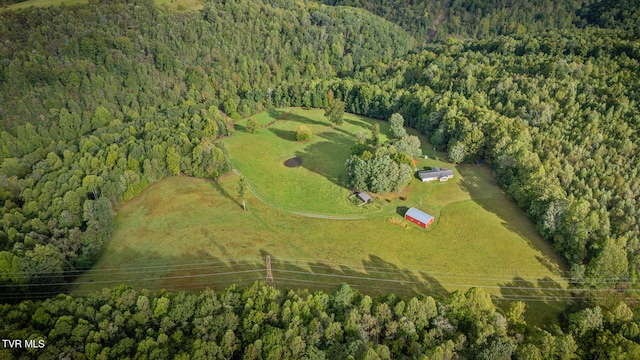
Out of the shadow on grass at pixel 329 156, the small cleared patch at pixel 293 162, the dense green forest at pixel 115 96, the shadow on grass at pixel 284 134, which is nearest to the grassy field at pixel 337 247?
the dense green forest at pixel 115 96

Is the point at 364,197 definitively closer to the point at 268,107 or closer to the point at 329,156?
the point at 329,156

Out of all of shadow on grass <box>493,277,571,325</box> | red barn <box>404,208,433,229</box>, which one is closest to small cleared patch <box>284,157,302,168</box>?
red barn <box>404,208,433,229</box>

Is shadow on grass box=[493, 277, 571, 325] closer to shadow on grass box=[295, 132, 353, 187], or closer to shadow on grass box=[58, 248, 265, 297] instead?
shadow on grass box=[295, 132, 353, 187]

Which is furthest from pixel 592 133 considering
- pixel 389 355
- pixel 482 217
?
pixel 389 355

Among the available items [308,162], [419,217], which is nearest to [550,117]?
[419,217]

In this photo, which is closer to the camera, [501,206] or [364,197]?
[501,206]

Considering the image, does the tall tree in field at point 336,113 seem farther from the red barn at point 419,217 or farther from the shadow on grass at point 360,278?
the shadow on grass at point 360,278
